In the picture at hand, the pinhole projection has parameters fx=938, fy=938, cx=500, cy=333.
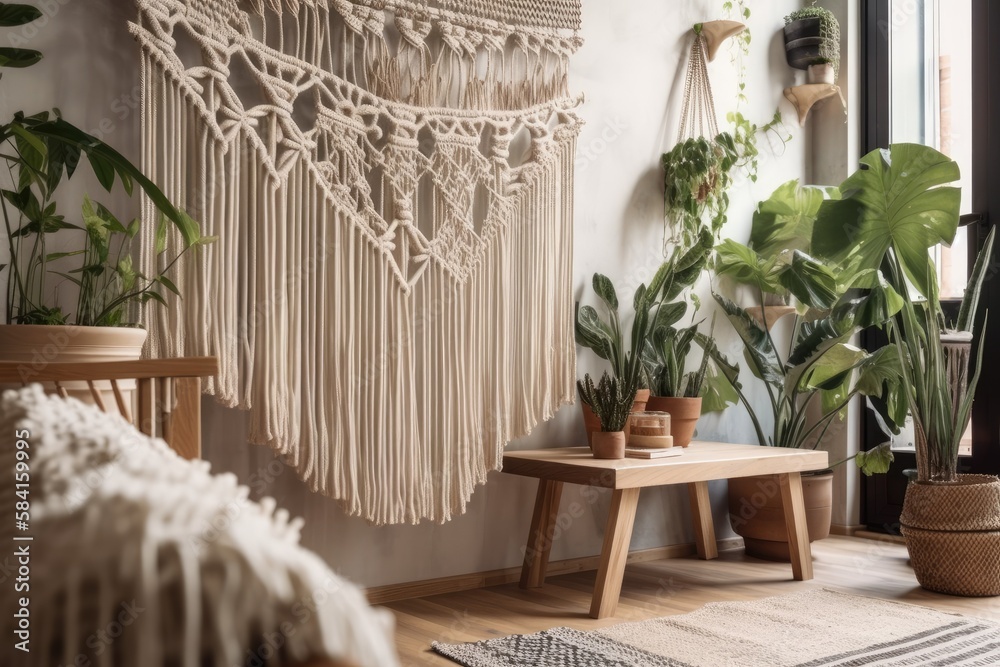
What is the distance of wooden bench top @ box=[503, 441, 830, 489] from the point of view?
2.42 m

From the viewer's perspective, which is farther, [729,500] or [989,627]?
[729,500]

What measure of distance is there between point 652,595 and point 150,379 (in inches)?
69.4

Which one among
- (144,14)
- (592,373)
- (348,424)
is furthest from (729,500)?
(144,14)

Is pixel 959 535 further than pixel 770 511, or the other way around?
pixel 770 511

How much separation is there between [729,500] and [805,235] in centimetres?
100

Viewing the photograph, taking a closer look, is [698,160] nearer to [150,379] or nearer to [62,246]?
[62,246]

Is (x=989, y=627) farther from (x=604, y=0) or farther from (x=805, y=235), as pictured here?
(x=604, y=0)

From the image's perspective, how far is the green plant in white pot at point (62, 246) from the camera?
62.1 inches

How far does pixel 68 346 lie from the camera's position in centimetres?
158

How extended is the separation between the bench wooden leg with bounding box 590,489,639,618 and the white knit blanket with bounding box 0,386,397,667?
2.10 m

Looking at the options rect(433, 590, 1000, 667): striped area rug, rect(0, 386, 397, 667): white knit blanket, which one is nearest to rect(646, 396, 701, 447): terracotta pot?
rect(433, 590, 1000, 667): striped area rug

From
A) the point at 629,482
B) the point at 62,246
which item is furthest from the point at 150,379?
the point at 629,482

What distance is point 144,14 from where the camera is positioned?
6.88 feet

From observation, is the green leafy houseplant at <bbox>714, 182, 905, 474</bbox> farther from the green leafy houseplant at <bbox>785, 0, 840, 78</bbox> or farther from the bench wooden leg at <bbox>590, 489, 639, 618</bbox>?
the bench wooden leg at <bbox>590, 489, 639, 618</bbox>
